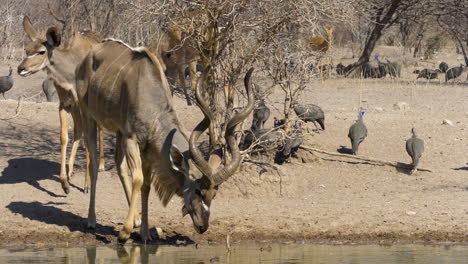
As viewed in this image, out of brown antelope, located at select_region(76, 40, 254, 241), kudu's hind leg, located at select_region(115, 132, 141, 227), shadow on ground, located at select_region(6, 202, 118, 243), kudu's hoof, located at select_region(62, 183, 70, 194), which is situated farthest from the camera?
kudu's hoof, located at select_region(62, 183, 70, 194)

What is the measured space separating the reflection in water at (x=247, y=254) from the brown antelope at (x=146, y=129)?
358 millimetres

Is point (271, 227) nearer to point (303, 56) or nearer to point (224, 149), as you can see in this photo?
point (224, 149)

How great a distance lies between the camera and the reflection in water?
793cm

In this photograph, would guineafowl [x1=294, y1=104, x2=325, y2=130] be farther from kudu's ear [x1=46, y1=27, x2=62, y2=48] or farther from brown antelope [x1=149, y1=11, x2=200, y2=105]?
kudu's ear [x1=46, y1=27, x2=62, y2=48]

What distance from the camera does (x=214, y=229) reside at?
9.23 m

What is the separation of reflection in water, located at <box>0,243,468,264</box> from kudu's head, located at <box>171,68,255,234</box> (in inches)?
18.8

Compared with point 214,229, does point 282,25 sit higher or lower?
higher

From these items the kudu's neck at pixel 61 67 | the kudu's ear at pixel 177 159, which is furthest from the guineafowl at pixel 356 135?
the kudu's ear at pixel 177 159

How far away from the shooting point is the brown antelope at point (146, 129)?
7664 millimetres

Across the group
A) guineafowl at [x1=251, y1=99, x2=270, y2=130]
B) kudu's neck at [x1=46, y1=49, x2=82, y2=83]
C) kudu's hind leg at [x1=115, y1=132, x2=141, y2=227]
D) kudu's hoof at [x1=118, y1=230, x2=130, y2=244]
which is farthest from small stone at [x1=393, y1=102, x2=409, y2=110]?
kudu's hoof at [x1=118, y1=230, x2=130, y2=244]

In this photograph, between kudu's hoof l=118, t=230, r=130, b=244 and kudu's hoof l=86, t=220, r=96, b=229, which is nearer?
kudu's hoof l=118, t=230, r=130, b=244

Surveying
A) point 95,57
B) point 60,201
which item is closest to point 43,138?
point 60,201

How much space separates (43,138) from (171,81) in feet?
6.48

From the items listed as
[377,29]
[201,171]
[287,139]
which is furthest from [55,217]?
[377,29]
